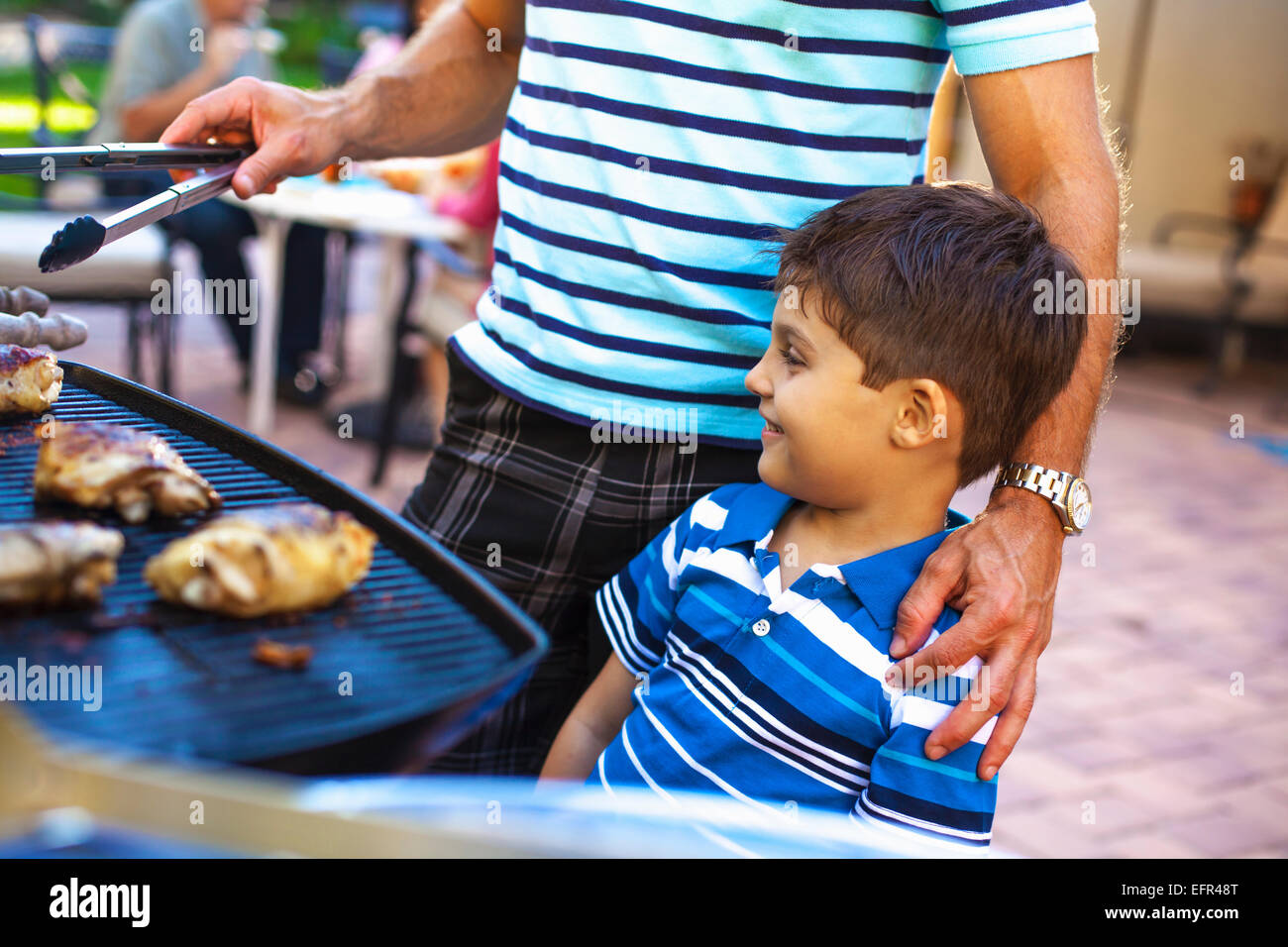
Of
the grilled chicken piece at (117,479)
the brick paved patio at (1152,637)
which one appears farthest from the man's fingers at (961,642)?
the brick paved patio at (1152,637)

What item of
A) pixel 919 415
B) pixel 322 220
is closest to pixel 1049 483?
pixel 919 415

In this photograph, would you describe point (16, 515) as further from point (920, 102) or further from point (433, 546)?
point (920, 102)

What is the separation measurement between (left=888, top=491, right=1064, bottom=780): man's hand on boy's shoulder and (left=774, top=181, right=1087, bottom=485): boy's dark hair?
138 millimetres

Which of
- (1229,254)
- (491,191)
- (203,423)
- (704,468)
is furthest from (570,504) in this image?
(1229,254)

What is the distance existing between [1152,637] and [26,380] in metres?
3.82

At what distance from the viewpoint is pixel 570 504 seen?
166 cm

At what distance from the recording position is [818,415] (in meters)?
1.38

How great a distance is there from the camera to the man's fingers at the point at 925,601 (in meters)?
1.30

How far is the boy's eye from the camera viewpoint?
55.5 inches

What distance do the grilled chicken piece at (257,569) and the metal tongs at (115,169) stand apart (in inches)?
17.6

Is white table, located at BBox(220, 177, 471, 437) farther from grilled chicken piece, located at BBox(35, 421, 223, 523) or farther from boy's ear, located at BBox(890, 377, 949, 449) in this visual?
grilled chicken piece, located at BBox(35, 421, 223, 523)

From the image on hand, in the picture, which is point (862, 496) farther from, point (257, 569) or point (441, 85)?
point (441, 85)

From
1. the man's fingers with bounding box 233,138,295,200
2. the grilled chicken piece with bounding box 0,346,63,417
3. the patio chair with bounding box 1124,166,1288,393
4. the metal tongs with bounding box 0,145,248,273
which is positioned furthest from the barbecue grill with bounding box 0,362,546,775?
the patio chair with bounding box 1124,166,1288,393

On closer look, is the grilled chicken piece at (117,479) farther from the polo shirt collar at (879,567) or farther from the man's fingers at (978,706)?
the man's fingers at (978,706)
